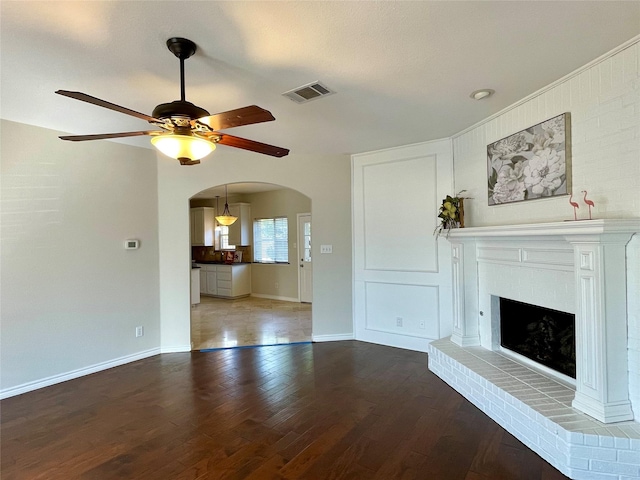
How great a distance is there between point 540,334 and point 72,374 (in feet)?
15.5

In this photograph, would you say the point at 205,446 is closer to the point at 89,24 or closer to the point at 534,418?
the point at 534,418

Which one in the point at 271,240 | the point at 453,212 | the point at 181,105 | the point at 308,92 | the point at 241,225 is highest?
the point at 308,92

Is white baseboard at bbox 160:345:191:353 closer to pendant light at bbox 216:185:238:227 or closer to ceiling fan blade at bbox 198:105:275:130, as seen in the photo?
ceiling fan blade at bbox 198:105:275:130

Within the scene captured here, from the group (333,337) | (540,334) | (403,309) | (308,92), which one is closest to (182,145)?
(308,92)

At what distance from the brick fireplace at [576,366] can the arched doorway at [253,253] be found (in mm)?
4297

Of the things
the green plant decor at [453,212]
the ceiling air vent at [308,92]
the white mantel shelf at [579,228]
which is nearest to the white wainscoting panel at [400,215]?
the green plant decor at [453,212]

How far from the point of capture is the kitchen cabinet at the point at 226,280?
8391 millimetres

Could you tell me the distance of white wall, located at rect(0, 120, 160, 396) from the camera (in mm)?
3354

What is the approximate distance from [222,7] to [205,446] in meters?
2.74

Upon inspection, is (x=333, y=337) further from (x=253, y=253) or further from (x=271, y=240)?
(x=253, y=253)

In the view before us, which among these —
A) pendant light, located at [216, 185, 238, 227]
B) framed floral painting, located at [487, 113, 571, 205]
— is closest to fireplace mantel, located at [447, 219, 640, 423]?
framed floral painting, located at [487, 113, 571, 205]

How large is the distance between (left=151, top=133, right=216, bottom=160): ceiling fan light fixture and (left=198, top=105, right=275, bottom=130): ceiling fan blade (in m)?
0.16

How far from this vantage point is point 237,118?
2.01 metres

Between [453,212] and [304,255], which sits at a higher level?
[453,212]
